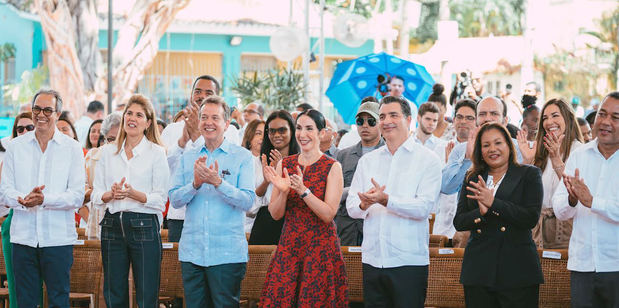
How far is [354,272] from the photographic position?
6.66 metres

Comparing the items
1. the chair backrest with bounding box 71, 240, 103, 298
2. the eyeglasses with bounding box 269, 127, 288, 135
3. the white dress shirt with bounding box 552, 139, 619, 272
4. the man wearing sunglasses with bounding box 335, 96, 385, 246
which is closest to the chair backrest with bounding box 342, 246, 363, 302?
the man wearing sunglasses with bounding box 335, 96, 385, 246

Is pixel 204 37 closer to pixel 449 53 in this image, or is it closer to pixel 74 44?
pixel 74 44

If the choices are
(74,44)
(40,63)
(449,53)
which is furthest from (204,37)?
(449,53)

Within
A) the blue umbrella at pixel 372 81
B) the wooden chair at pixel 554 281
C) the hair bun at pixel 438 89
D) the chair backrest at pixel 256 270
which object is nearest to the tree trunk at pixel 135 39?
the blue umbrella at pixel 372 81

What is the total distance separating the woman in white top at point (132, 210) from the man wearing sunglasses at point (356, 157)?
152cm

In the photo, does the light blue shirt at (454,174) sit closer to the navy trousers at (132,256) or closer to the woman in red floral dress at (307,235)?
the woman in red floral dress at (307,235)

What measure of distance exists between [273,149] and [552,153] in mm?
2193

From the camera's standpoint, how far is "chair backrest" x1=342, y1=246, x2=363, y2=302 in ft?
21.6

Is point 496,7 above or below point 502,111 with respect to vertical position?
above

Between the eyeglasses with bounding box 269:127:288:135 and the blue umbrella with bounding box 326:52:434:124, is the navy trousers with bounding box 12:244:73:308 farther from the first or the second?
the blue umbrella with bounding box 326:52:434:124

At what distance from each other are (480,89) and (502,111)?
488cm

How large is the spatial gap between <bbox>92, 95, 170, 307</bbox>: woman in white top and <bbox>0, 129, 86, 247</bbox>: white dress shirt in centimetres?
24

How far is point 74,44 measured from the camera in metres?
17.7

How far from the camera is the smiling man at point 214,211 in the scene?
5.90m
